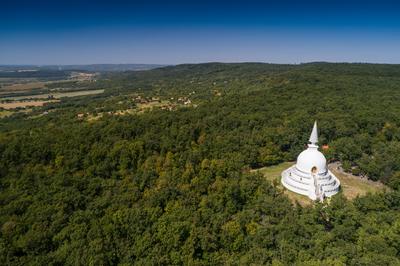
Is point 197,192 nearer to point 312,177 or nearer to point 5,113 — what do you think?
point 312,177

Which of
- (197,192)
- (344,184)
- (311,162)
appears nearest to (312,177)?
(311,162)

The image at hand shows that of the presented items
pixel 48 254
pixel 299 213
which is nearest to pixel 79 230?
pixel 48 254

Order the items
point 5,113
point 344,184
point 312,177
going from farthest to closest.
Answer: point 5,113 → point 344,184 → point 312,177

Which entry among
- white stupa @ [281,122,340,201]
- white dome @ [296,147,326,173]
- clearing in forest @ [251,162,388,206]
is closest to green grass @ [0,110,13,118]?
clearing in forest @ [251,162,388,206]

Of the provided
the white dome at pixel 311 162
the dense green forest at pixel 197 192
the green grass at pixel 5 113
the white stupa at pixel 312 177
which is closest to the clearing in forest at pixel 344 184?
the white stupa at pixel 312 177

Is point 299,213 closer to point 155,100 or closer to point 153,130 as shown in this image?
A: point 153,130

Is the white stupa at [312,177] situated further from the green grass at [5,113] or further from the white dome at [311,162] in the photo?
the green grass at [5,113]
